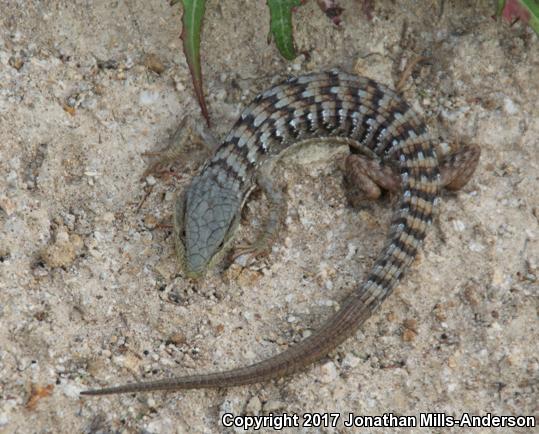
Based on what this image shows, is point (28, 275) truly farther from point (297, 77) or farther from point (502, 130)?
point (502, 130)

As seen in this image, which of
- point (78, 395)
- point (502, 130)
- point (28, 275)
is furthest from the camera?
point (502, 130)

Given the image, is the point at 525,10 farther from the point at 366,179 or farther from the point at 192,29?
the point at 192,29

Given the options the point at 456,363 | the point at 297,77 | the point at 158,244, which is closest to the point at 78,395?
A: the point at 158,244

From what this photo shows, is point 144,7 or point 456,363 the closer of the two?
point 456,363

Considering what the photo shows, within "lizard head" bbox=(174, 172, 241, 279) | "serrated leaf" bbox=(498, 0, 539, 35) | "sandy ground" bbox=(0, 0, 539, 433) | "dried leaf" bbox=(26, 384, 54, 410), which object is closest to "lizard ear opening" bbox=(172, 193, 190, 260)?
"lizard head" bbox=(174, 172, 241, 279)

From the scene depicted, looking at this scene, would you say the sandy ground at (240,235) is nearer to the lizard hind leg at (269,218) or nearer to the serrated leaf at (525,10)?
the lizard hind leg at (269,218)

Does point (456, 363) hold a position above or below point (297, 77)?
below

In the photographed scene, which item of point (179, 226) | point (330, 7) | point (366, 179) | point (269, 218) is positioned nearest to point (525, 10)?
point (330, 7)
